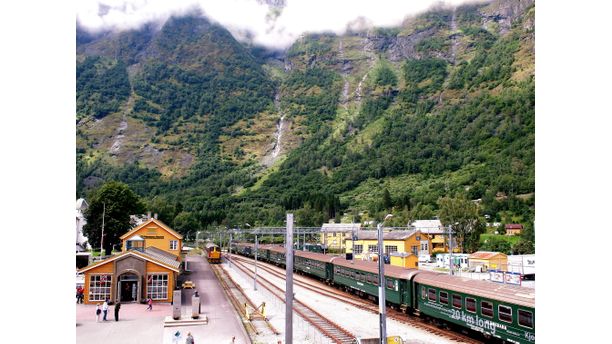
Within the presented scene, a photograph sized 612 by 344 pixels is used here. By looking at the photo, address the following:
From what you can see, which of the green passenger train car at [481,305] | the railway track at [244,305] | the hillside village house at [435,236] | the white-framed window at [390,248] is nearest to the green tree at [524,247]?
the hillside village house at [435,236]

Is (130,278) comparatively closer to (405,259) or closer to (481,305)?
(481,305)

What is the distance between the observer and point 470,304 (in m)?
19.6

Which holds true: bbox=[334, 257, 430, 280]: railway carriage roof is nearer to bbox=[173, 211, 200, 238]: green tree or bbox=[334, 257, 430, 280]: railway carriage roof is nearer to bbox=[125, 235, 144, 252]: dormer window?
bbox=[125, 235, 144, 252]: dormer window

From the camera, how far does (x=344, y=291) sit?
120 ft

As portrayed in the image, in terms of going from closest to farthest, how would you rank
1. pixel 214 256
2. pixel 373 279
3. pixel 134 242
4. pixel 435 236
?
1. pixel 373 279
2. pixel 134 242
3. pixel 214 256
4. pixel 435 236

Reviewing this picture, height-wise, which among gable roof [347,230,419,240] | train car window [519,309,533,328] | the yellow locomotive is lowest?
the yellow locomotive

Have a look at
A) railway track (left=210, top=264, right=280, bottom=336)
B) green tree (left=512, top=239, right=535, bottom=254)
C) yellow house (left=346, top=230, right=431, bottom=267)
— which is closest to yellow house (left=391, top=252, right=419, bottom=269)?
yellow house (left=346, top=230, right=431, bottom=267)

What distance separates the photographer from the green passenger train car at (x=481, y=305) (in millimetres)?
16547

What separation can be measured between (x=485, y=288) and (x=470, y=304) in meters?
0.96

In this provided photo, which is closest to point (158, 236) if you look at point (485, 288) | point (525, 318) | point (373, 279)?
point (373, 279)

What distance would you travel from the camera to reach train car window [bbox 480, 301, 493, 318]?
18.3 metres

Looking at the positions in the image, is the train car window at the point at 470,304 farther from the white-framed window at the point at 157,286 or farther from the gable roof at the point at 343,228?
the gable roof at the point at 343,228

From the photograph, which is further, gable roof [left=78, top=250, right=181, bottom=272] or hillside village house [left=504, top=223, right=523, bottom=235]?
hillside village house [left=504, top=223, right=523, bottom=235]
